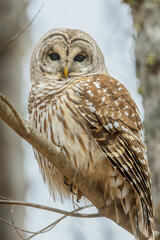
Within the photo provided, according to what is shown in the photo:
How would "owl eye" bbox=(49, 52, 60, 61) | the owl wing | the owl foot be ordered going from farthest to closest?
"owl eye" bbox=(49, 52, 60, 61) → the owl foot → the owl wing

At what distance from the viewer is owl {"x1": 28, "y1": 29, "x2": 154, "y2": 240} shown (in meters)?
4.06

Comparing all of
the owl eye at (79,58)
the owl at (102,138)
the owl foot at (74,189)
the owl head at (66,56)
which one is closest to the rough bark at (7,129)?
the owl head at (66,56)

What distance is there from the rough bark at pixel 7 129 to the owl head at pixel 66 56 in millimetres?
494

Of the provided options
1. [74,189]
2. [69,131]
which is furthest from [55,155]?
[74,189]

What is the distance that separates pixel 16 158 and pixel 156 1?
2.57m

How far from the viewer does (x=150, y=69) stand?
5297mm

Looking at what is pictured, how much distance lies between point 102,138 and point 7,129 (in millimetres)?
2179

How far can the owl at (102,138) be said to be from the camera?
4.06 meters

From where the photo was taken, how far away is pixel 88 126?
13.7ft

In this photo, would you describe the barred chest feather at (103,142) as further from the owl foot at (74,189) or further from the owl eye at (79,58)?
the owl eye at (79,58)

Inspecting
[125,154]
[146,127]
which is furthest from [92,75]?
[125,154]

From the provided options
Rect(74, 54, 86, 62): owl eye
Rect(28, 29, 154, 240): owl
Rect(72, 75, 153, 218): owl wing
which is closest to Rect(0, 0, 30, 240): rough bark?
Rect(74, 54, 86, 62): owl eye

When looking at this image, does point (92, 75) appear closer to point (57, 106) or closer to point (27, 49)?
point (57, 106)

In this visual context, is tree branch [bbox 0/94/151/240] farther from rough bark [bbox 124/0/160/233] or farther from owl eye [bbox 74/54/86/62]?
owl eye [bbox 74/54/86/62]
